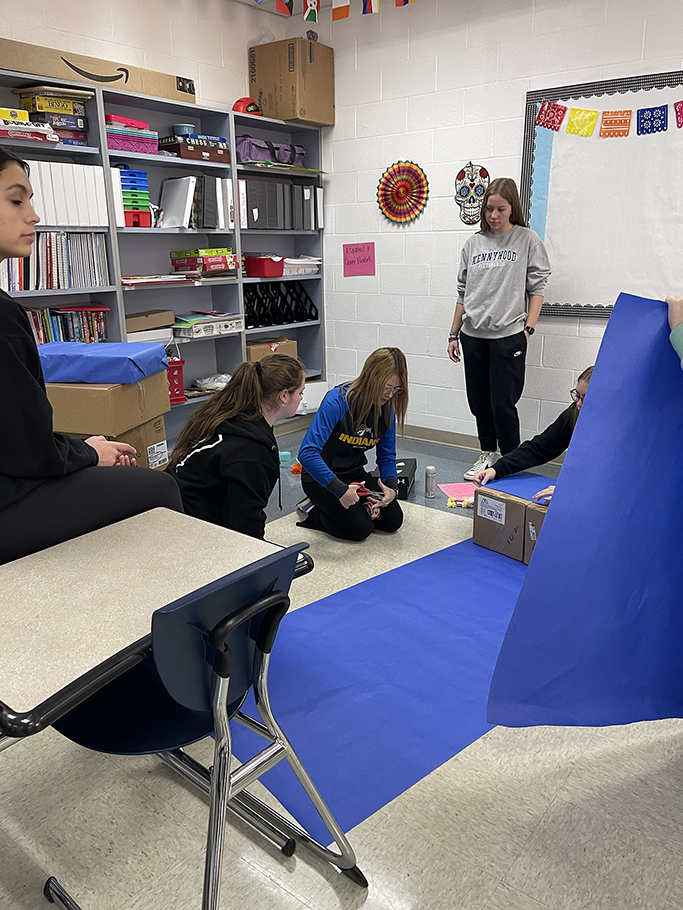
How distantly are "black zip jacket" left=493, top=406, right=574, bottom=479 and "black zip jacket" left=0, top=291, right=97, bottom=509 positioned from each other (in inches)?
81.8

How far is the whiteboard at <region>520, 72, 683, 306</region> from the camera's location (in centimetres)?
356

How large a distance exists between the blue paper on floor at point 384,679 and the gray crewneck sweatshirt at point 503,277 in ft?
5.05

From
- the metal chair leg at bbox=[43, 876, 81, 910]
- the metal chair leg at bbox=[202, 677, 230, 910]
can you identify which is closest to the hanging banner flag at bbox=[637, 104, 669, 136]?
the metal chair leg at bbox=[202, 677, 230, 910]

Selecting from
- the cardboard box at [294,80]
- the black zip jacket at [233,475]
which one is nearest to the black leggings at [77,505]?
the black zip jacket at [233,475]

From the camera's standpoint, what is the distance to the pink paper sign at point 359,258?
4.89 m

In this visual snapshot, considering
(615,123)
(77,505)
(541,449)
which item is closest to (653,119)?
(615,123)

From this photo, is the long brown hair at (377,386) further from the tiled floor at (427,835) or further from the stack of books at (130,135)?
the stack of books at (130,135)

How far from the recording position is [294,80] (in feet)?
14.9

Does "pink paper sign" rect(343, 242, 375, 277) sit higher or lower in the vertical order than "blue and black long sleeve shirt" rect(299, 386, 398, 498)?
higher

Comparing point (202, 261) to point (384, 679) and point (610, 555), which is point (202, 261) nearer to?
point (384, 679)

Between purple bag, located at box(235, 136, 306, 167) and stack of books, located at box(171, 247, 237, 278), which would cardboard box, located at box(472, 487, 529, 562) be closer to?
stack of books, located at box(171, 247, 237, 278)

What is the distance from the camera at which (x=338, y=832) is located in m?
1.40

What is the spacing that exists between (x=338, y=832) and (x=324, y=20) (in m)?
4.96

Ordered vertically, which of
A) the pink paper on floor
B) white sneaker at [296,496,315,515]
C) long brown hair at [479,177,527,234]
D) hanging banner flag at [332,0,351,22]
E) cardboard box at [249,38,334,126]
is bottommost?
the pink paper on floor
